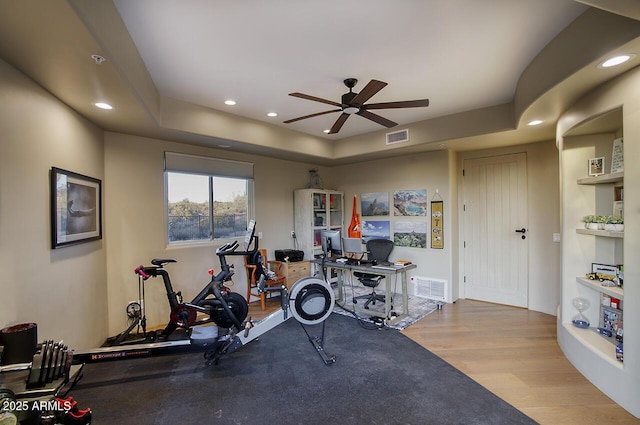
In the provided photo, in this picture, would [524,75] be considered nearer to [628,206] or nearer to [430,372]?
[628,206]

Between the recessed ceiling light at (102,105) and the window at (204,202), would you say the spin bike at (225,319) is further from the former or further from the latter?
the recessed ceiling light at (102,105)

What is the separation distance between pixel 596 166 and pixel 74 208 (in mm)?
5151

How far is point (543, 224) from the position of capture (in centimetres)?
437

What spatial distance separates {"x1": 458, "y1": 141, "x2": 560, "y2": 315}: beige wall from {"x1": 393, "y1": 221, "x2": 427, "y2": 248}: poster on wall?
5.11 ft

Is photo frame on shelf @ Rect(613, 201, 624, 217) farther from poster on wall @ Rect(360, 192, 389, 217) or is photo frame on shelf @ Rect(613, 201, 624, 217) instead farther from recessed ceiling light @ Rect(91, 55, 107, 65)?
recessed ceiling light @ Rect(91, 55, 107, 65)

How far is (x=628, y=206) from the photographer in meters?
2.20

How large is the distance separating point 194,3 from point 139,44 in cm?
79

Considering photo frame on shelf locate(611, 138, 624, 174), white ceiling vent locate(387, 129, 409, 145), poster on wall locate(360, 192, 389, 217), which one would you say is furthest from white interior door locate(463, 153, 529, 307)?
photo frame on shelf locate(611, 138, 624, 174)

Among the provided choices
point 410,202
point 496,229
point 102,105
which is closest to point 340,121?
point 102,105

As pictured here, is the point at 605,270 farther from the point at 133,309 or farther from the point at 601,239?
the point at 133,309

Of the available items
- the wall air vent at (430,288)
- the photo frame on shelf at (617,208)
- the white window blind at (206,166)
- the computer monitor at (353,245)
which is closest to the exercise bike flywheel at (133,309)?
the white window blind at (206,166)

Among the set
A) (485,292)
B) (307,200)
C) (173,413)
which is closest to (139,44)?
(173,413)

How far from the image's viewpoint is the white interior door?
4.55m

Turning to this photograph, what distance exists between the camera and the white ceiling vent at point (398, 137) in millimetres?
4654
